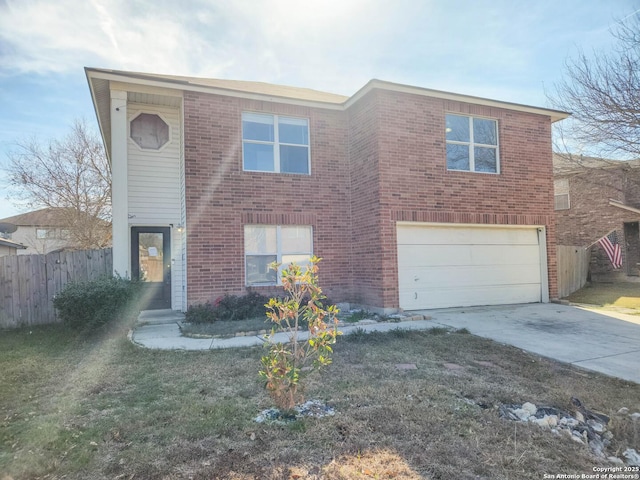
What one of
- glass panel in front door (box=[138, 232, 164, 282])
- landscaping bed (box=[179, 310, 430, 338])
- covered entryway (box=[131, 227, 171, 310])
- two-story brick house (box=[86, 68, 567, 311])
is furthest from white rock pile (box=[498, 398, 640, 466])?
glass panel in front door (box=[138, 232, 164, 282])

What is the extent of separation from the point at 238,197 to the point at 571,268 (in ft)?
37.8

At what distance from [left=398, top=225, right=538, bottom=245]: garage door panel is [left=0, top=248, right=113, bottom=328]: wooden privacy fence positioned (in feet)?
24.4

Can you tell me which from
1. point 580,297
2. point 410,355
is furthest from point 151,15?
point 580,297

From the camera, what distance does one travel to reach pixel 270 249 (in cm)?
1023

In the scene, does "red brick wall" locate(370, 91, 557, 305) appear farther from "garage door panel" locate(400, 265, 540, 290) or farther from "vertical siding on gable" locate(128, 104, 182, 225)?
"vertical siding on gable" locate(128, 104, 182, 225)

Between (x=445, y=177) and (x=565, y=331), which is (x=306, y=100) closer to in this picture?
(x=445, y=177)

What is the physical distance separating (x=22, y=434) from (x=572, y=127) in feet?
57.8

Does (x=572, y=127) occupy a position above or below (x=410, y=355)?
above

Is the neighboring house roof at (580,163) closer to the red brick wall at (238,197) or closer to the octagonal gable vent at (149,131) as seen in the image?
the red brick wall at (238,197)

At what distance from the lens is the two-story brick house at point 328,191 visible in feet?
31.6

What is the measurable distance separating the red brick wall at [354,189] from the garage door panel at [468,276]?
21.4 inches

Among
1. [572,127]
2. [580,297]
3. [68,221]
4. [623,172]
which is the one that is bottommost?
[580,297]

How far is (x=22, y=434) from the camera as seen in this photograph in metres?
3.50

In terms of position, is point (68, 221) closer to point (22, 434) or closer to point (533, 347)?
point (22, 434)
